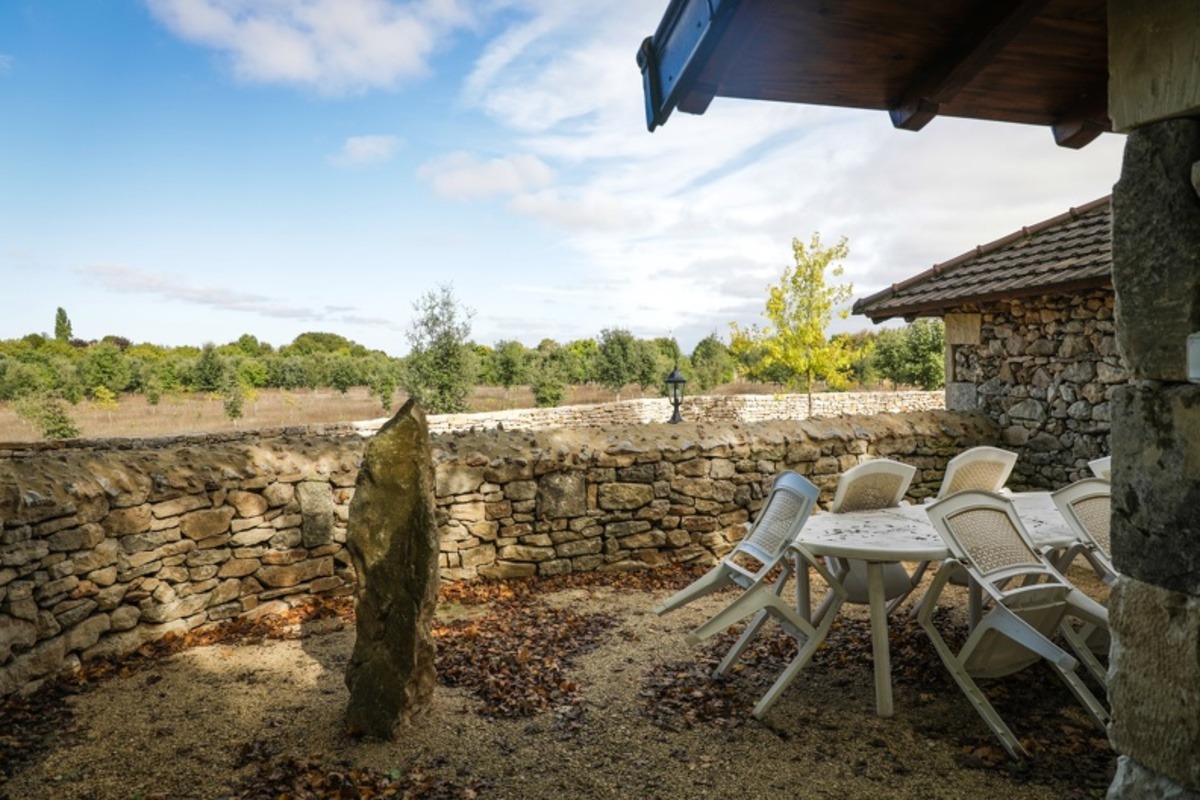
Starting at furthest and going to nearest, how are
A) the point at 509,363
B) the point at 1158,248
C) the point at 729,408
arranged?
the point at 509,363, the point at 729,408, the point at 1158,248

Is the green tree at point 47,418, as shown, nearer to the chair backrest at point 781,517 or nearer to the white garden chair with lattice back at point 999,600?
the chair backrest at point 781,517

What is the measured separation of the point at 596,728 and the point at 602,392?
1342 inches

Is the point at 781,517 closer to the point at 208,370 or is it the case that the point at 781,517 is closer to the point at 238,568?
the point at 238,568

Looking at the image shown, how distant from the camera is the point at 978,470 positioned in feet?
15.3

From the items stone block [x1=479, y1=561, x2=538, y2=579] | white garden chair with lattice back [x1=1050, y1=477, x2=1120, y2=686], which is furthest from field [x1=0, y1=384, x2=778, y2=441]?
white garden chair with lattice back [x1=1050, y1=477, x2=1120, y2=686]

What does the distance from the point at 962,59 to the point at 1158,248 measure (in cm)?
113

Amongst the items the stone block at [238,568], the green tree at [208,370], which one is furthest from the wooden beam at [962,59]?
the green tree at [208,370]

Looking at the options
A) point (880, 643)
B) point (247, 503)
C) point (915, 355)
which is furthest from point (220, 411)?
point (915, 355)

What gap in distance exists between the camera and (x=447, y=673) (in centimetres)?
417

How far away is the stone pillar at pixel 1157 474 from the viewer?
1.68 m

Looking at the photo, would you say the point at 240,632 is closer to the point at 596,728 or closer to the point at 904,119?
the point at 596,728

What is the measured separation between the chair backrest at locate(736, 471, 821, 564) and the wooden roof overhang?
176 centimetres

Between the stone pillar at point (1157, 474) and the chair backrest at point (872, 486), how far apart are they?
2.40 m

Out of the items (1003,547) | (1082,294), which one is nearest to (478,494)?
(1003,547)
